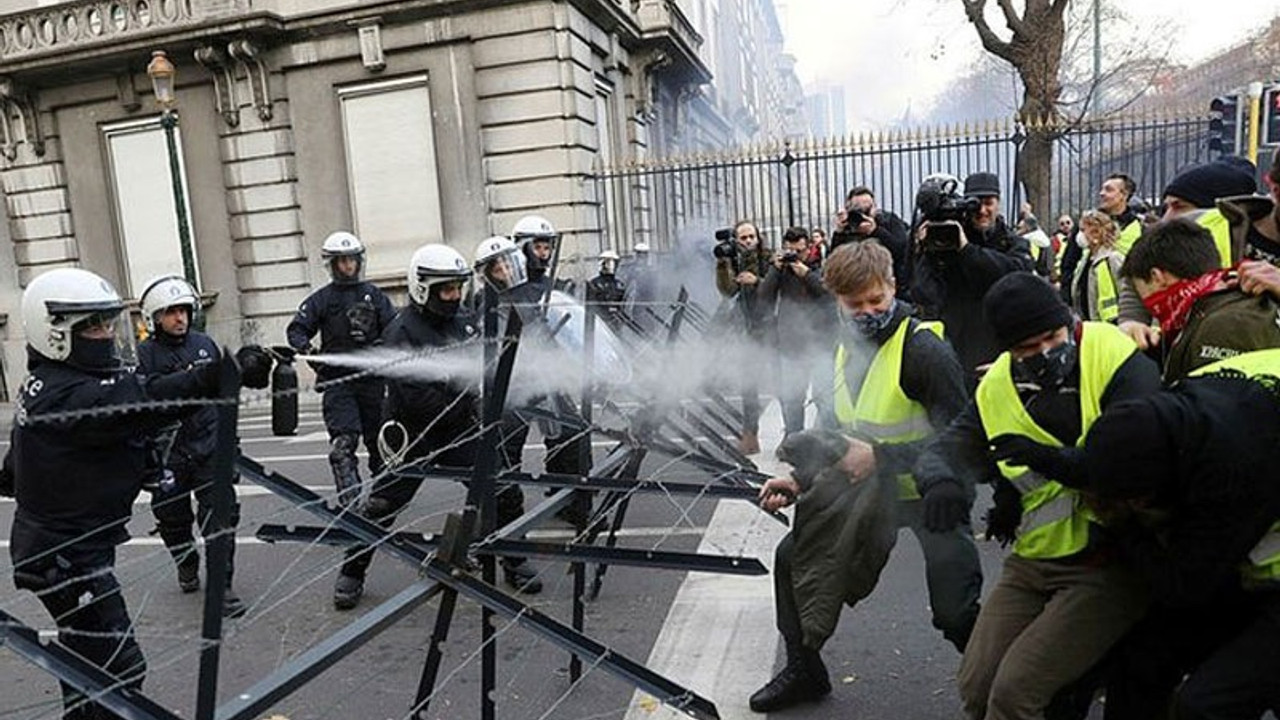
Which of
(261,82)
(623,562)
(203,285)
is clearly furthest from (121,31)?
(623,562)

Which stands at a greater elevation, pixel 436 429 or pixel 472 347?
pixel 472 347

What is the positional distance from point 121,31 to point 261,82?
270cm

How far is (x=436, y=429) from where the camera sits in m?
5.12

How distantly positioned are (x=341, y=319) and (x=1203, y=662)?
528 cm

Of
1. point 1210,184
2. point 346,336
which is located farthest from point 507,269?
point 1210,184

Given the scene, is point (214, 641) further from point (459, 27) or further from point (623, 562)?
point (459, 27)

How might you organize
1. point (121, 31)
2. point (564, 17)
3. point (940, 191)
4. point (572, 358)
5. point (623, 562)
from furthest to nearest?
point (121, 31), point (564, 17), point (940, 191), point (572, 358), point (623, 562)

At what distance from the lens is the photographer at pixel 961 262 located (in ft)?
16.1

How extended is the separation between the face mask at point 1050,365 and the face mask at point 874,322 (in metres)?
0.66

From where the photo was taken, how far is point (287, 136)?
14.7 meters

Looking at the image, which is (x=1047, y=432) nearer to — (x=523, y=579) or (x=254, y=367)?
(x=254, y=367)

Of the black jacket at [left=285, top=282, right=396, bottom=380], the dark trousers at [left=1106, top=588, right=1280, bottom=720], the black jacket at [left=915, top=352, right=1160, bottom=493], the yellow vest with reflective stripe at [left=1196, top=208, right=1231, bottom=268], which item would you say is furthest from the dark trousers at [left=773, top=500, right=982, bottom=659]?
the black jacket at [left=285, top=282, right=396, bottom=380]

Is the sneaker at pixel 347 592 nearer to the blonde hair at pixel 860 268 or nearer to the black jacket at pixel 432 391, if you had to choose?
the black jacket at pixel 432 391

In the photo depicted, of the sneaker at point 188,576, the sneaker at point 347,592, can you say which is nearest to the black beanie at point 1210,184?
the sneaker at point 347,592
